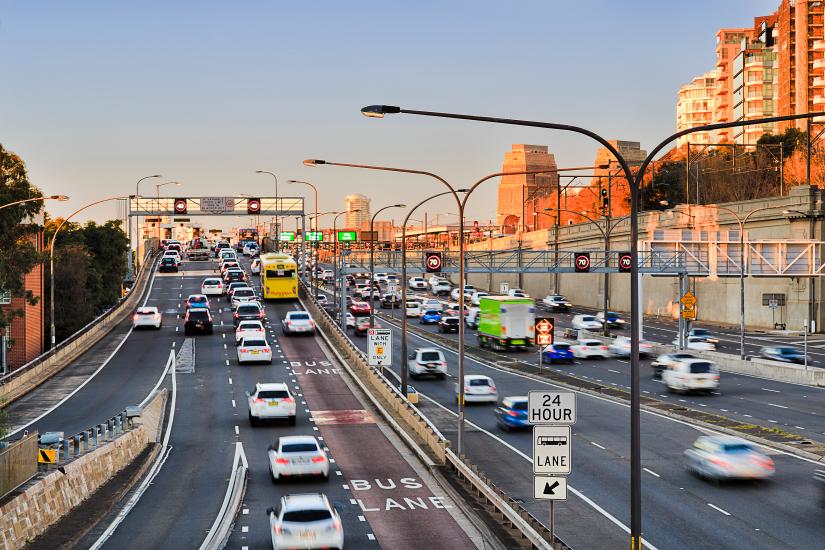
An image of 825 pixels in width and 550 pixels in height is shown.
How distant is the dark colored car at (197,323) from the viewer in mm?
68812

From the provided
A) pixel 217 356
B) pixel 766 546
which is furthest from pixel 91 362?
pixel 766 546

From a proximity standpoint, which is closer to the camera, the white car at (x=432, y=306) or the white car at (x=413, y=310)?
the white car at (x=432, y=306)

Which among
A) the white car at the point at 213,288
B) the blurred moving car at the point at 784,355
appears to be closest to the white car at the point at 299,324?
the white car at the point at 213,288

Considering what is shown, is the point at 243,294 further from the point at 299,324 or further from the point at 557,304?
the point at 557,304

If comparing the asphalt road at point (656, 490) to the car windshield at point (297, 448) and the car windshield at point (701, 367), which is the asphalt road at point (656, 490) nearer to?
the car windshield at point (297, 448)

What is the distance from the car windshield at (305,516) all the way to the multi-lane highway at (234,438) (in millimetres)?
1948

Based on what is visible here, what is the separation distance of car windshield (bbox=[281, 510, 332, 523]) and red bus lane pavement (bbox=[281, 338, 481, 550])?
229cm

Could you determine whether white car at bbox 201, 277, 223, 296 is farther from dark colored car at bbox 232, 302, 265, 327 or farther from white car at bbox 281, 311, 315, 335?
white car at bbox 281, 311, 315, 335

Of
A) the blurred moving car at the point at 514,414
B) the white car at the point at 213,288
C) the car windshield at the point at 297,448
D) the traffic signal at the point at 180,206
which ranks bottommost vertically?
the blurred moving car at the point at 514,414

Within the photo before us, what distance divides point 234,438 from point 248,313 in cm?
3499

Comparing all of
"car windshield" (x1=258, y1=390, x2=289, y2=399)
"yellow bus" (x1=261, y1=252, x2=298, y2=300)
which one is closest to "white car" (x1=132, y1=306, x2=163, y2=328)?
"yellow bus" (x1=261, y1=252, x2=298, y2=300)

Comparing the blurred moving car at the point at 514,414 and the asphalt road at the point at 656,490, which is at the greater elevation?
the blurred moving car at the point at 514,414

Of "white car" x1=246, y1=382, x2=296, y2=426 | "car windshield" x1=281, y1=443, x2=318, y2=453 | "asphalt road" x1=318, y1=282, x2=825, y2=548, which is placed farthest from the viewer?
"white car" x1=246, y1=382, x2=296, y2=426

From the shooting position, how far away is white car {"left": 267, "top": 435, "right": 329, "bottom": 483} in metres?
29.3
